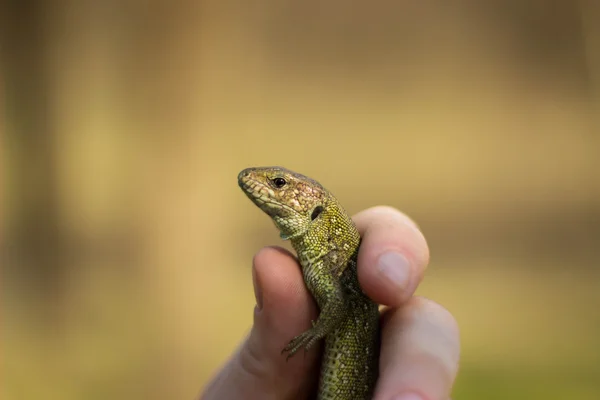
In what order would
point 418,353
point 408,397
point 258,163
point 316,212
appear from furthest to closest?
1. point 258,163
2. point 316,212
3. point 418,353
4. point 408,397

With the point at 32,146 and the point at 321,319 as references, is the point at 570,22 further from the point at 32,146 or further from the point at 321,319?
the point at 32,146

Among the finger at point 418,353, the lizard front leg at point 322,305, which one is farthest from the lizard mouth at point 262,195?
the finger at point 418,353

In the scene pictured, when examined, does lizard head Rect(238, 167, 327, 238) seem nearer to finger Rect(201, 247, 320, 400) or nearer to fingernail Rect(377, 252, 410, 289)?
finger Rect(201, 247, 320, 400)

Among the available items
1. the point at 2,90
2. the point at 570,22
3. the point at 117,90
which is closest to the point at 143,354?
the point at 117,90

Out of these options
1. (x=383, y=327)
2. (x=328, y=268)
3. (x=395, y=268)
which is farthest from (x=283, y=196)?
(x=383, y=327)

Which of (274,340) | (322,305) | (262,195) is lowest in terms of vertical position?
(274,340)

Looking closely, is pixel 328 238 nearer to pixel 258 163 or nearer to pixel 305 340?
pixel 305 340

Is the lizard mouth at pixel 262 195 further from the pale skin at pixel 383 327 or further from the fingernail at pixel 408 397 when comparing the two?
the fingernail at pixel 408 397
